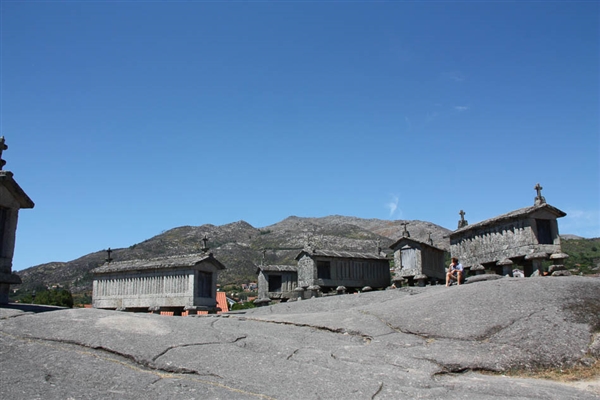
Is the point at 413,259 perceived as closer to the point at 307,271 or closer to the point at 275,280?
the point at 307,271

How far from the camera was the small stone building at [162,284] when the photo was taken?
2334 centimetres

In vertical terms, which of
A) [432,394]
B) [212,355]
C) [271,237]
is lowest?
[432,394]

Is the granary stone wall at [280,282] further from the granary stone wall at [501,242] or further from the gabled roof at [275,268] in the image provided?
the granary stone wall at [501,242]

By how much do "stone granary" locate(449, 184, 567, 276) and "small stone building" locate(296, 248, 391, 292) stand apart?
6672 millimetres

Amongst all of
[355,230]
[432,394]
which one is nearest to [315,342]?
[432,394]

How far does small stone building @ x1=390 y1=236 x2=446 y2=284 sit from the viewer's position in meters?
24.3

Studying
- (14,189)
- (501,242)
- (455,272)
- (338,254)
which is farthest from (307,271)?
(14,189)

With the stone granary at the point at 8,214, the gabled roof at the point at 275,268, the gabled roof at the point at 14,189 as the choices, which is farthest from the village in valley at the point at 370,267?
the stone granary at the point at 8,214

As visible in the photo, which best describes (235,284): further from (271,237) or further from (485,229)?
(485,229)

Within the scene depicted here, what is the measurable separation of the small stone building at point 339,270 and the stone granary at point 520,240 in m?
6.67

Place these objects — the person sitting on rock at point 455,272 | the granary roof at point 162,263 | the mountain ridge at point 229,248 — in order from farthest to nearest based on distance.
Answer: the mountain ridge at point 229,248 → the granary roof at point 162,263 → the person sitting on rock at point 455,272

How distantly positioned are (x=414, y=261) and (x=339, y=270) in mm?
4310

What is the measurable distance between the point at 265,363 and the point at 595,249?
73979 mm

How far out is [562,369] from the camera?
9742 millimetres
